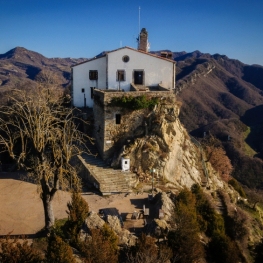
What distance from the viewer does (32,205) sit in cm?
2089

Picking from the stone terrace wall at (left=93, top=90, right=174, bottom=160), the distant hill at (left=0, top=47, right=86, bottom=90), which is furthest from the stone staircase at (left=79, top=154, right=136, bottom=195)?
the distant hill at (left=0, top=47, right=86, bottom=90)

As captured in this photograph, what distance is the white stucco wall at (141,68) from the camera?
1174 inches

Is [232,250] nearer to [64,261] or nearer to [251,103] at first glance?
[64,261]

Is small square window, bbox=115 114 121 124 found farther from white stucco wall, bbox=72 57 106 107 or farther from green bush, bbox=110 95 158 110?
white stucco wall, bbox=72 57 106 107

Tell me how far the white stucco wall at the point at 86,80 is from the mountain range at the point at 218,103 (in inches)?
1849

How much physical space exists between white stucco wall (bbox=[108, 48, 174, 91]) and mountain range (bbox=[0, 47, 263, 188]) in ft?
145

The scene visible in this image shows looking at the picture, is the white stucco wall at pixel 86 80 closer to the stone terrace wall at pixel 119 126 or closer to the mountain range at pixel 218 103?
the stone terrace wall at pixel 119 126

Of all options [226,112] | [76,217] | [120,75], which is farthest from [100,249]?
[226,112]

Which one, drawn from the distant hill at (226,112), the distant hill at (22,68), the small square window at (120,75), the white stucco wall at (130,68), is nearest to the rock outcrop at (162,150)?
the white stucco wall at (130,68)

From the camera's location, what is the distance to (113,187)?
23.5 m

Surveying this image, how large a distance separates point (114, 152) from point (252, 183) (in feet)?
159

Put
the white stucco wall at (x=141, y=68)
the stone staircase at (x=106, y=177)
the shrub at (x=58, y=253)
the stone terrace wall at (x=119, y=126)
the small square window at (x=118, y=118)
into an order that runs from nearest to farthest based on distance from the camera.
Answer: the shrub at (x=58, y=253) → the stone staircase at (x=106, y=177) → the stone terrace wall at (x=119, y=126) → the small square window at (x=118, y=118) → the white stucco wall at (x=141, y=68)

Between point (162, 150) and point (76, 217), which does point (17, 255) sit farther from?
point (162, 150)

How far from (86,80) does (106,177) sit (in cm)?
1238
